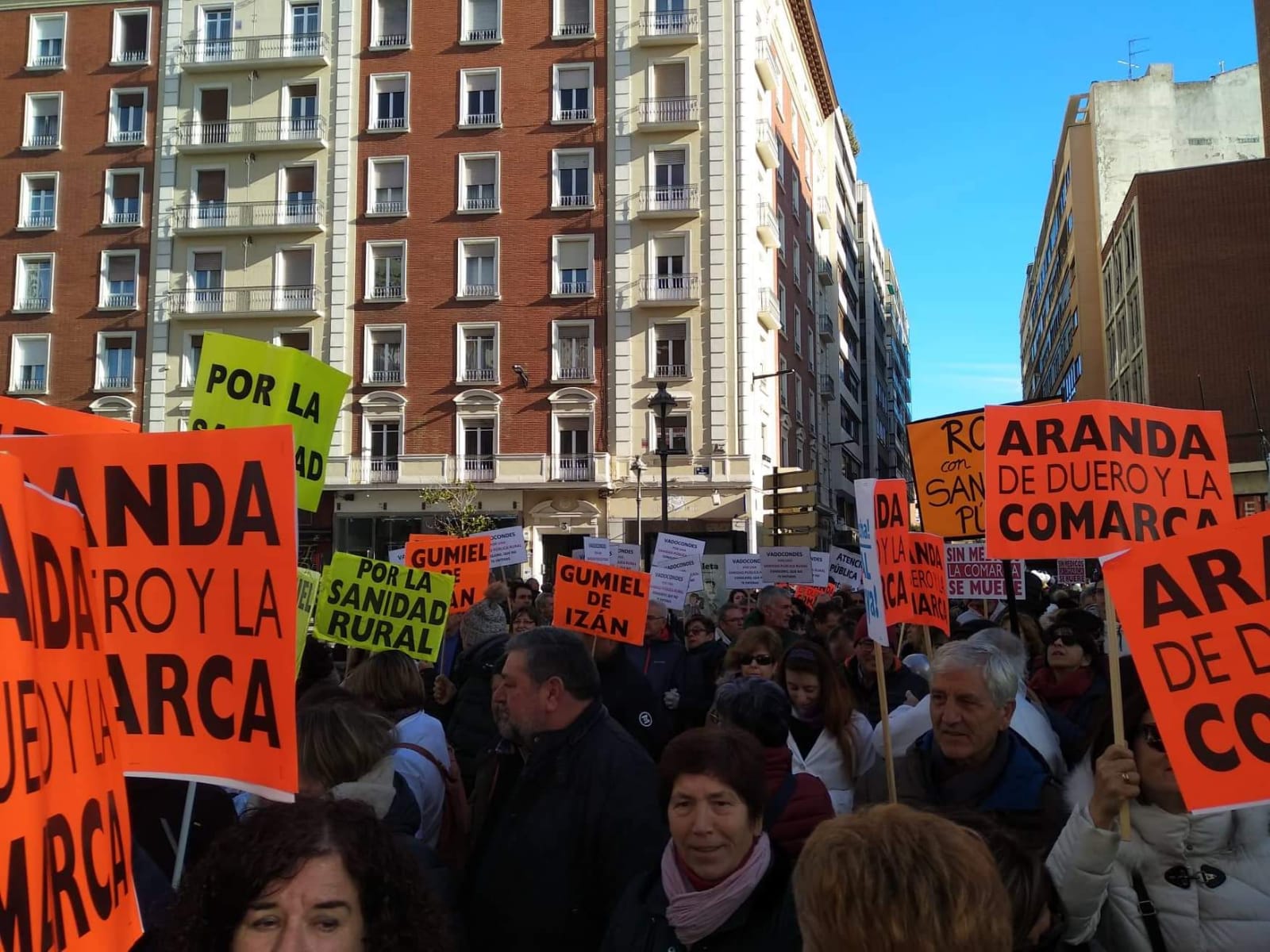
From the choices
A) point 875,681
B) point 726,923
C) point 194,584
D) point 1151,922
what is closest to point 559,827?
point 726,923

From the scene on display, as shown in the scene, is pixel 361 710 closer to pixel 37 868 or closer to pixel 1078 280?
pixel 37 868

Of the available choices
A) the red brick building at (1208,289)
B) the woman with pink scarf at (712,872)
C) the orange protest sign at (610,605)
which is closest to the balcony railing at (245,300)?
the orange protest sign at (610,605)

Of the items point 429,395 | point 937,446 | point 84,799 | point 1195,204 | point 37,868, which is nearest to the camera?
point 37,868

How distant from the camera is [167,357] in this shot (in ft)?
113

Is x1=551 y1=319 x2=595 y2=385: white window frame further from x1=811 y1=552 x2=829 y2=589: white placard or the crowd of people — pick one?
the crowd of people

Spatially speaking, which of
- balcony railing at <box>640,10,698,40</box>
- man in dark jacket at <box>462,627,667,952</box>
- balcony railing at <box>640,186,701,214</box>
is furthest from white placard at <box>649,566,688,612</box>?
balcony railing at <box>640,10,698,40</box>

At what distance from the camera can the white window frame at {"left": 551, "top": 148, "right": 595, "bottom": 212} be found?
33281 mm

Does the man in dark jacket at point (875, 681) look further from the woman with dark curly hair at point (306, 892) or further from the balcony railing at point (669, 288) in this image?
the balcony railing at point (669, 288)

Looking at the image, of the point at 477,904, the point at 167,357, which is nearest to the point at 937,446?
the point at 477,904

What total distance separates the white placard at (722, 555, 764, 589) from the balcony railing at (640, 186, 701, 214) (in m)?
19.5

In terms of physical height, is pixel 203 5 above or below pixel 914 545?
above

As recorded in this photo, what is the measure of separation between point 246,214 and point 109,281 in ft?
16.5

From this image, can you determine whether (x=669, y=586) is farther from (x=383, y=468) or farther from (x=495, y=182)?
(x=495, y=182)

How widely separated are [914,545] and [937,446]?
132 cm
